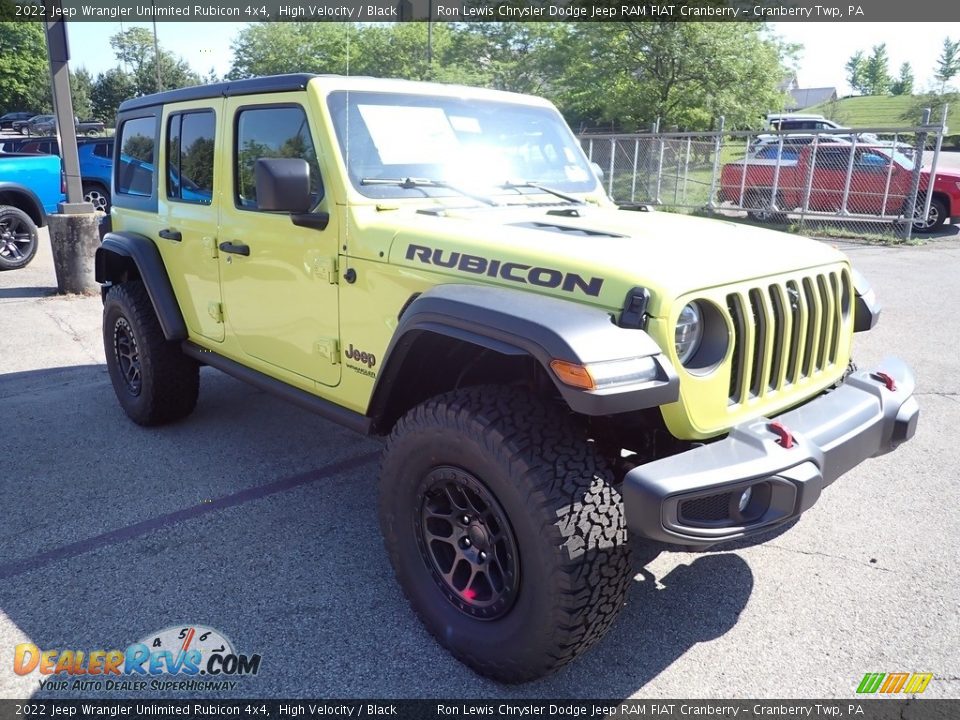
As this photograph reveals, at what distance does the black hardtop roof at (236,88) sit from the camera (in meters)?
3.29

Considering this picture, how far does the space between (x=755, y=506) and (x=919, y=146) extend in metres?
13.3

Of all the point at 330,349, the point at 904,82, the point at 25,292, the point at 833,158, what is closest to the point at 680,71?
the point at 833,158

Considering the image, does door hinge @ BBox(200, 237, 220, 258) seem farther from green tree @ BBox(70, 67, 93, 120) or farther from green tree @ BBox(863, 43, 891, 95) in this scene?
green tree @ BBox(863, 43, 891, 95)

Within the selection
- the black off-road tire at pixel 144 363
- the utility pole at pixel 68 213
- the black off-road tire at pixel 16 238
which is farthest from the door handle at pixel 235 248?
the black off-road tire at pixel 16 238

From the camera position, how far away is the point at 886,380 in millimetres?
2924

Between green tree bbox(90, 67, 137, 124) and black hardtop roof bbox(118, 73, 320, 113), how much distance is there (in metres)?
52.8

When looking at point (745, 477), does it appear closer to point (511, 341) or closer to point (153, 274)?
point (511, 341)

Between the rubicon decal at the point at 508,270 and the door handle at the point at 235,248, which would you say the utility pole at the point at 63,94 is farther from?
the rubicon decal at the point at 508,270

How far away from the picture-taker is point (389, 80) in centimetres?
348

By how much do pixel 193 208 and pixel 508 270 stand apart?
2286 millimetres

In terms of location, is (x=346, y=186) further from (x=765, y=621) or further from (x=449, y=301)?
(x=765, y=621)

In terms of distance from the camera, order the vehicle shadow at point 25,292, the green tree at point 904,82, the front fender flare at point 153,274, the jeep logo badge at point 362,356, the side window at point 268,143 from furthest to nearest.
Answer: the green tree at point 904,82 < the vehicle shadow at point 25,292 < the front fender flare at point 153,274 < the side window at point 268,143 < the jeep logo badge at point 362,356

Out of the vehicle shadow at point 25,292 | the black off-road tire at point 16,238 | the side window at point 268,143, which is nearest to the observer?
the side window at point 268,143

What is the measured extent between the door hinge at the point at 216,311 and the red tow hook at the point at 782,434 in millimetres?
2851
